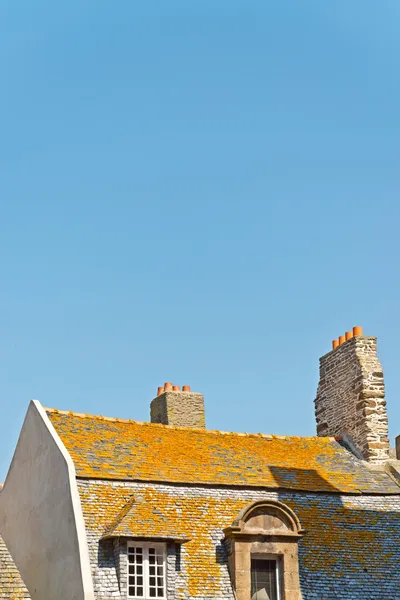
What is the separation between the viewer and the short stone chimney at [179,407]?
3011 centimetres

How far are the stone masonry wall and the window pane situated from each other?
1.98 feet

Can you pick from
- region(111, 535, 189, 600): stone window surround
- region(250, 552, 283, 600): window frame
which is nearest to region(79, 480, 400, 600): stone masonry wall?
region(111, 535, 189, 600): stone window surround

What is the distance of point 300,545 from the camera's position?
2367 cm

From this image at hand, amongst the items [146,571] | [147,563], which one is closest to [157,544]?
[147,563]

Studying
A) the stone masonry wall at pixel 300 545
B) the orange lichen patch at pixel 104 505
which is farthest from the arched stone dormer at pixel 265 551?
the orange lichen patch at pixel 104 505

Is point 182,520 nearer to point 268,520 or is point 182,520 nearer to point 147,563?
point 147,563

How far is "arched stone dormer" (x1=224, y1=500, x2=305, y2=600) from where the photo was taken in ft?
73.7

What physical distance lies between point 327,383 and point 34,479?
30.6 feet

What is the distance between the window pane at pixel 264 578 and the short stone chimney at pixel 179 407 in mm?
7627

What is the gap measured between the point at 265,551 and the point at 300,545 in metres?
1.31

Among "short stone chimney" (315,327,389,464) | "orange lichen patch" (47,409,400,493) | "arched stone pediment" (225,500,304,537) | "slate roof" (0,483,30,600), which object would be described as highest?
"short stone chimney" (315,327,389,464)

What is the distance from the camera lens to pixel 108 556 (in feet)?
71.2

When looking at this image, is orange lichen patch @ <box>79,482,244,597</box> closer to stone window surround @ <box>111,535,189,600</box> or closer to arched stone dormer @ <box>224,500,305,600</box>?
stone window surround @ <box>111,535,189,600</box>

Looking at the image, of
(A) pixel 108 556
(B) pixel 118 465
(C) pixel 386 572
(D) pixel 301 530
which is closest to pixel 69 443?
(B) pixel 118 465
